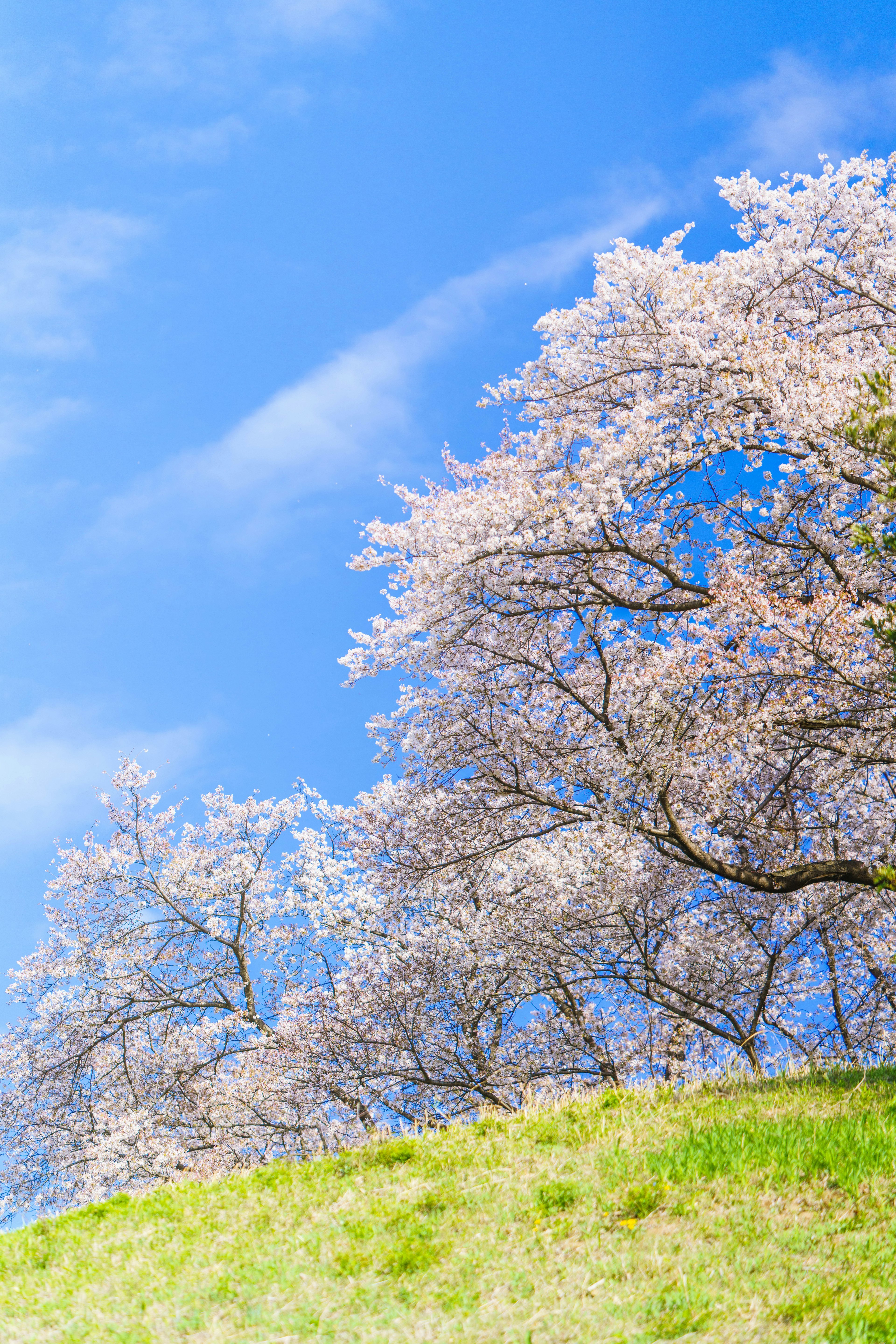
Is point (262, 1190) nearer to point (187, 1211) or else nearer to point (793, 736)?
point (187, 1211)

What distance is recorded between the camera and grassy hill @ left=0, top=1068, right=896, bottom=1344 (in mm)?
4645

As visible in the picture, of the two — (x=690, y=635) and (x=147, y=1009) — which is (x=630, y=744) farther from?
(x=147, y=1009)

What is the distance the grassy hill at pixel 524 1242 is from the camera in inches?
183

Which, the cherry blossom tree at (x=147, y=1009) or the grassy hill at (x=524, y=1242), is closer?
the grassy hill at (x=524, y=1242)

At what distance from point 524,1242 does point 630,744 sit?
6180 mm

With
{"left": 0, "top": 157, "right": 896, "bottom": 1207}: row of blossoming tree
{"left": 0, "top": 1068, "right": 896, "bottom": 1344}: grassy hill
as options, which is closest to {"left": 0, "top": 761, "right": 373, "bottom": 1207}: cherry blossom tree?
{"left": 0, "top": 157, "right": 896, "bottom": 1207}: row of blossoming tree

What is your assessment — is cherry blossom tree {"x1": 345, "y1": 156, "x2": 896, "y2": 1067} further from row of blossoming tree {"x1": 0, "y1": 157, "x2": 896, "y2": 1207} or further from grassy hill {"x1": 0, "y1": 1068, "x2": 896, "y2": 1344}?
grassy hill {"x1": 0, "y1": 1068, "x2": 896, "y2": 1344}

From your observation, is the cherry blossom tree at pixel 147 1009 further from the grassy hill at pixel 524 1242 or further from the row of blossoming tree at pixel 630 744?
the grassy hill at pixel 524 1242

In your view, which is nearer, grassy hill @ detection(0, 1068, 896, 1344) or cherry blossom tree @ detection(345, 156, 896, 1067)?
grassy hill @ detection(0, 1068, 896, 1344)

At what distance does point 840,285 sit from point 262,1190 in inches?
506

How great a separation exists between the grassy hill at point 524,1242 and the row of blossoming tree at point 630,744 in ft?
12.6

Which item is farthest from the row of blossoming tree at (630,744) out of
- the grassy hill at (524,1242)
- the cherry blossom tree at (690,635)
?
the grassy hill at (524,1242)

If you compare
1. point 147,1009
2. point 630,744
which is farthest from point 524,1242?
point 147,1009

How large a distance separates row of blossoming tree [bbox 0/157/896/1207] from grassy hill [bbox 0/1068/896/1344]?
3842 millimetres
